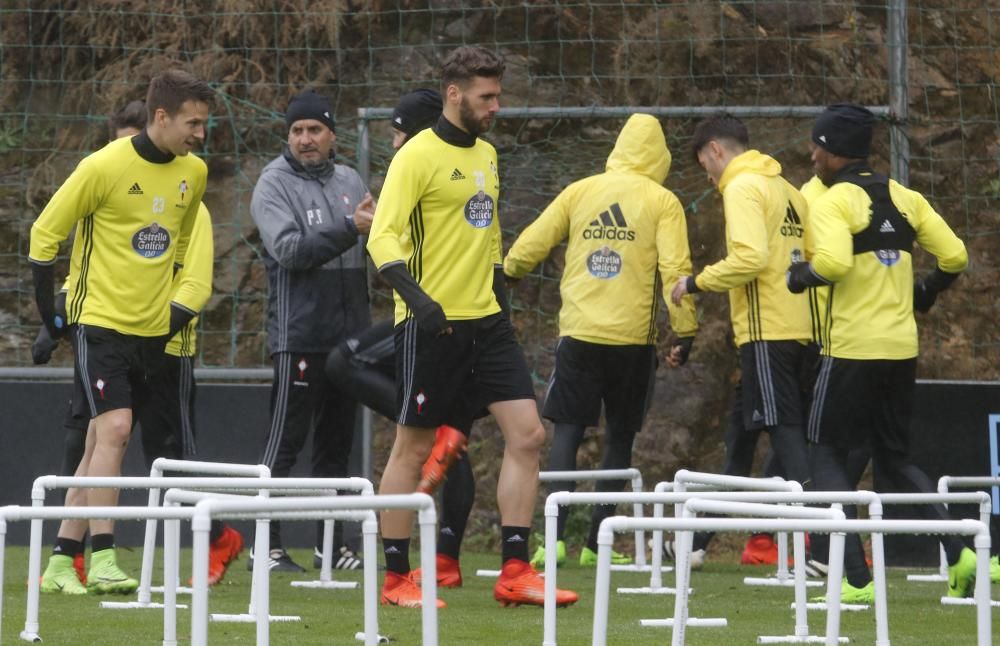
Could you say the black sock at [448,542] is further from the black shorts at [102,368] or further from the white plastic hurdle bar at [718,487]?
the black shorts at [102,368]

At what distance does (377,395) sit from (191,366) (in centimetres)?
96

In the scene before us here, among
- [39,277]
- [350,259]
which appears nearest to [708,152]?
[350,259]

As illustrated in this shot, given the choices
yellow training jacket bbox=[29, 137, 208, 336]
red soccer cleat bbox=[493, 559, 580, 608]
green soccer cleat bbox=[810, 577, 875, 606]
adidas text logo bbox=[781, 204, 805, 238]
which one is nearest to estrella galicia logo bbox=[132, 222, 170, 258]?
yellow training jacket bbox=[29, 137, 208, 336]

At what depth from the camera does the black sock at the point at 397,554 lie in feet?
23.6

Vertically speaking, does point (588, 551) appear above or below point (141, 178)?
below

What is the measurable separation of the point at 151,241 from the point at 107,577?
1.51 m

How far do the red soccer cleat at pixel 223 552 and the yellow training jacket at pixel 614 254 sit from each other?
2.02 metres

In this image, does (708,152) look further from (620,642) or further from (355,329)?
(620,642)

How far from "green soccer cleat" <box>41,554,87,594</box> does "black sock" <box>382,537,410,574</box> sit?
1.46m

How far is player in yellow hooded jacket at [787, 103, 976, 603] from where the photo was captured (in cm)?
759

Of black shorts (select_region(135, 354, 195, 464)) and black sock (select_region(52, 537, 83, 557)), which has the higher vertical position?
black shorts (select_region(135, 354, 195, 464))

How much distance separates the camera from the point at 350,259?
9.12 m

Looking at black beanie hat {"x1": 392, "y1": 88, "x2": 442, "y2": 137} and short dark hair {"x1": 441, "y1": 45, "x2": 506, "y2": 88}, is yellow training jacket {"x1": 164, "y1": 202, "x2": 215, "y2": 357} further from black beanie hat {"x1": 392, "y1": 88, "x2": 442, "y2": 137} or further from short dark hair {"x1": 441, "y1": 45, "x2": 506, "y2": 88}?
short dark hair {"x1": 441, "y1": 45, "x2": 506, "y2": 88}

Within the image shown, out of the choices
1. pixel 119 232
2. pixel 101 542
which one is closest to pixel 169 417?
pixel 101 542
